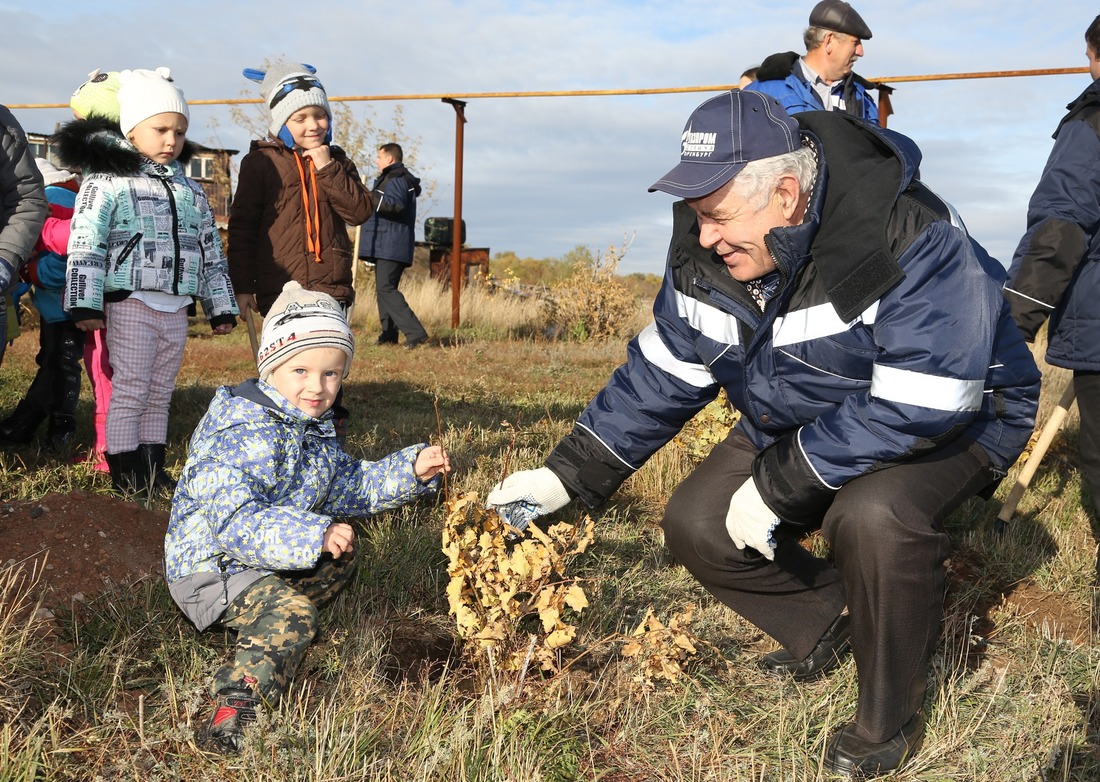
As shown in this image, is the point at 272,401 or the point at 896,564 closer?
the point at 896,564

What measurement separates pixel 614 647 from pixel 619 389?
79 centimetres

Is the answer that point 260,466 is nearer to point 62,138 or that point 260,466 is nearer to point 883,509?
point 883,509

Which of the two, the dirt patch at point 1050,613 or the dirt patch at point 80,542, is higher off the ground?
the dirt patch at point 80,542

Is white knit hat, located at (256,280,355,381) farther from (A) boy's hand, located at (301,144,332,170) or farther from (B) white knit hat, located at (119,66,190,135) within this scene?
(A) boy's hand, located at (301,144,332,170)

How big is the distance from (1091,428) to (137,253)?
157 inches

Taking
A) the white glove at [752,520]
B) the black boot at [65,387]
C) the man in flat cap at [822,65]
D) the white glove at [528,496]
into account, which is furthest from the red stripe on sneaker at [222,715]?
the man in flat cap at [822,65]

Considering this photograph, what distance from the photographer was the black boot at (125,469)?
414 cm

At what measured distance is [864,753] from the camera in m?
2.40

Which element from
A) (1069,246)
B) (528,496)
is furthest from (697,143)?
(1069,246)

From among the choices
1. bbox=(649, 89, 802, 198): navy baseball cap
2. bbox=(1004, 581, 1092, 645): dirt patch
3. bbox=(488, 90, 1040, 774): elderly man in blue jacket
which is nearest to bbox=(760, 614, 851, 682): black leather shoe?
bbox=(488, 90, 1040, 774): elderly man in blue jacket

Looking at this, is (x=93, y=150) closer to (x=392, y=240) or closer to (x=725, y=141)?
(x=725, y=141)

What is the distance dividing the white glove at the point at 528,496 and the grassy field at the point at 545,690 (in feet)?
0.41

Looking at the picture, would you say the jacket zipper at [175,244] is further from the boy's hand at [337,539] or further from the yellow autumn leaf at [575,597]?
the yellow autumn leaf at [575,597]

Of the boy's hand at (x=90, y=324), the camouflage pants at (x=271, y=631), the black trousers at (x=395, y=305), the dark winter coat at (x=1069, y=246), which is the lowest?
the black trousers at (x=395, y=305)
